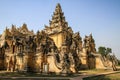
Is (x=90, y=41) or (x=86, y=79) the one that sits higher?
(x=90, y=41)

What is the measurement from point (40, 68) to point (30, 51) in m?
2.93

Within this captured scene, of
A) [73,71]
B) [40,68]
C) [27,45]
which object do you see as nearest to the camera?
[73,71]

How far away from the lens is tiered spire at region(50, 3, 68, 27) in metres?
40.0

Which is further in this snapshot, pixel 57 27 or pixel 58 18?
pixel 58 18

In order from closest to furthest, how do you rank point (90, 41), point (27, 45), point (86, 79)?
1. point (86, 79)
2. point (27, 45)
3. point (90, 41)

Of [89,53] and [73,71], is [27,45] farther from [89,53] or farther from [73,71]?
[89,53]

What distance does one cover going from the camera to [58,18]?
41.0 metres

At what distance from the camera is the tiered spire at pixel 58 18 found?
40031 millimetres

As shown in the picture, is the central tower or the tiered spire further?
the tiered spire

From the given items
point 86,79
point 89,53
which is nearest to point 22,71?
point 86,79

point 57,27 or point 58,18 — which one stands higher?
point 58,18

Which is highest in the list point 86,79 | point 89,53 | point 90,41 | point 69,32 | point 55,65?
point 69,32

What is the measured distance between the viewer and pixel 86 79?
1683 cm

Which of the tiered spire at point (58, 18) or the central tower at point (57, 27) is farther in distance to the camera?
the tiered spire at point (58, 18)
